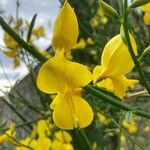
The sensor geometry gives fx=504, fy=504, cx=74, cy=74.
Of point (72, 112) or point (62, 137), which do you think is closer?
point (72, 112)

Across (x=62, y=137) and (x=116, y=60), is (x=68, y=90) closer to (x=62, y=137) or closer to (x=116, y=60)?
(x=116, y=60)

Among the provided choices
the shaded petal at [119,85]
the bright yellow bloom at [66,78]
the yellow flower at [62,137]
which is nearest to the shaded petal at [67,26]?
the bright yellow bloom at [66,78]

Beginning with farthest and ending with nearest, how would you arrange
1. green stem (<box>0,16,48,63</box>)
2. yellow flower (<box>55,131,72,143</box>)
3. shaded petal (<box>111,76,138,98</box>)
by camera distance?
yellow flower (<box>55,131,72,143</box>), shaded petal (<box>111,76,138,98</box>), green stem (<box>0,16,48,63</box>)

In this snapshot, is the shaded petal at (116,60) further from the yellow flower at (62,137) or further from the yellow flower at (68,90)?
the yellow flower at (62,137)

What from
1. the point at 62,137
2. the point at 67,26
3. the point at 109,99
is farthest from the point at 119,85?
the point at 62,137

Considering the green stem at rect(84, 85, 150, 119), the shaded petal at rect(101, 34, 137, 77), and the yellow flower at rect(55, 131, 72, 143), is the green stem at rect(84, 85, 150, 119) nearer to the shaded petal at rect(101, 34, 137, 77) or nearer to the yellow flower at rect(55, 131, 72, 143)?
the shaded petal at rect(101, 34, 137, 77)

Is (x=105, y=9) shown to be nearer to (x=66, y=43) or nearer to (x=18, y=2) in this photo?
(x=66, y=43)

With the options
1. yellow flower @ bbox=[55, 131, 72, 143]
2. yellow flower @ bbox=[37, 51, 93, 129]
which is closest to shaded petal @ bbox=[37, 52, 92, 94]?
yellow flower @ bbox=[37, 51, 93, 129]

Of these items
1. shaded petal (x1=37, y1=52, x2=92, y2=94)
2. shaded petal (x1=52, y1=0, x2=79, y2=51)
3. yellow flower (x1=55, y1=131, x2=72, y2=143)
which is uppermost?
shaded petal (x1=52, y1=0, x2=79, y2=51)
